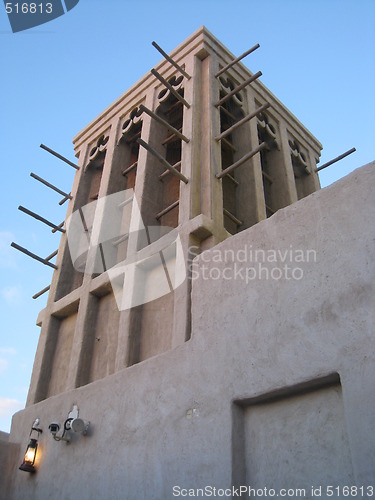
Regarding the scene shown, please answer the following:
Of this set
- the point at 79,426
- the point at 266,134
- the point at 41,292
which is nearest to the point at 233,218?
the point at 266,134

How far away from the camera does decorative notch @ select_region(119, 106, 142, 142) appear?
1138 centimetres

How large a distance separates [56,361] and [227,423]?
A: 4.82 m

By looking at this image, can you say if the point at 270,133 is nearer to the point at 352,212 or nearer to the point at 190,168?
the point at 190,168

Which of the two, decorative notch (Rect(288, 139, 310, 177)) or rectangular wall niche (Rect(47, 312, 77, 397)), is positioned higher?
decorative notch (Rect(288, 139, 310, 177))

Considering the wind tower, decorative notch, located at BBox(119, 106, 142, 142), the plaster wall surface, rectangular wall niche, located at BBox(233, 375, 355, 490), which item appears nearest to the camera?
rectangular wall niche, located at BBox(233, 375, 355, 490)

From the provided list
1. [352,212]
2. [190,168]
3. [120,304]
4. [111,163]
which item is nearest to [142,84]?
[111,163]

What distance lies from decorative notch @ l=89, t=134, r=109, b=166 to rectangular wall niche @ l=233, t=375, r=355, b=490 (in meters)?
8.18

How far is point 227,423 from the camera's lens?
5.16 metres

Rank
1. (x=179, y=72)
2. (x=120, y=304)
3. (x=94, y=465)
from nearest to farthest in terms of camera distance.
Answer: (x=94, y=465) < (x=120, y=304) < (x=179, y=72)

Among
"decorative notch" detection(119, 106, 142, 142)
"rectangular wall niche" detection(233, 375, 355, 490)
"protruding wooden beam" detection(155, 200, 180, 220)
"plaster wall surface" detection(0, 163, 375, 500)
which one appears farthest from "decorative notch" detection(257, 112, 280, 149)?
"rectangular wall niche" detection(233, 375, 355, 490)

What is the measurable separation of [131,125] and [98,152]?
44.3 inches

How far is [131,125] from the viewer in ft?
37.6

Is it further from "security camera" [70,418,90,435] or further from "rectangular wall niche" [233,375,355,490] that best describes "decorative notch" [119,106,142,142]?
"rectangular wall niche" [233,375,355,490]

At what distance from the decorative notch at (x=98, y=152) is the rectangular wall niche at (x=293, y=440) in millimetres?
8181
